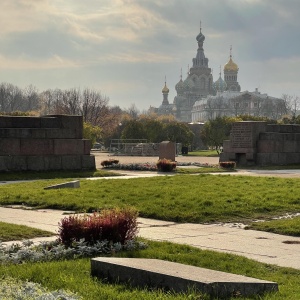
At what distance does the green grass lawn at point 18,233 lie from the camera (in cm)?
978

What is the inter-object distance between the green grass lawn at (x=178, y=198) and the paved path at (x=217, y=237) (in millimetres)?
864

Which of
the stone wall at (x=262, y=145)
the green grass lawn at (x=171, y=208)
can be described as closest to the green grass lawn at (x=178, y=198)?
the green grass lawn at (x=171, y=208)

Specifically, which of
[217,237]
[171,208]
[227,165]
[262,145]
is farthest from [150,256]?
[262,145]

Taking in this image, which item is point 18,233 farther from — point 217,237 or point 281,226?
point 281,226

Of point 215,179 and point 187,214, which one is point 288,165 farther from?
point 187,214

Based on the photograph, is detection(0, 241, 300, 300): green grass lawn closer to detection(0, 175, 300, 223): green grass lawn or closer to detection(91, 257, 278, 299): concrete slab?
detection(91, 257, 278, 299): concrete slab

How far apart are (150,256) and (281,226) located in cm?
398

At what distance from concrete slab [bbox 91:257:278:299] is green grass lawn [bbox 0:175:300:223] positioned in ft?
19.4

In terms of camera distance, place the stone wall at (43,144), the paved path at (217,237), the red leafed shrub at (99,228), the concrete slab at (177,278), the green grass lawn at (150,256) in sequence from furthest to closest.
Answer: the stone wall at (43,144) < the paved path at (217,237) < the red leafed shrub at (99,228) < the green grass lawn at (150,256) < the concrete slab at (177,278)

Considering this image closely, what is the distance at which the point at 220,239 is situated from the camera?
33.1ft

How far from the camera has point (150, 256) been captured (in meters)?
7.91

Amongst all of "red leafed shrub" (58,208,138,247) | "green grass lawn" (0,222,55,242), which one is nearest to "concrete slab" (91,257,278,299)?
"red leafed shrub" (58,208,138,247)

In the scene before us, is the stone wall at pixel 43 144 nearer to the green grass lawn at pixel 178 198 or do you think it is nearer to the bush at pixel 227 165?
the green grass lawn at pixel 178 198

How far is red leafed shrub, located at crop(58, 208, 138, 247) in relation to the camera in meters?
8.38
